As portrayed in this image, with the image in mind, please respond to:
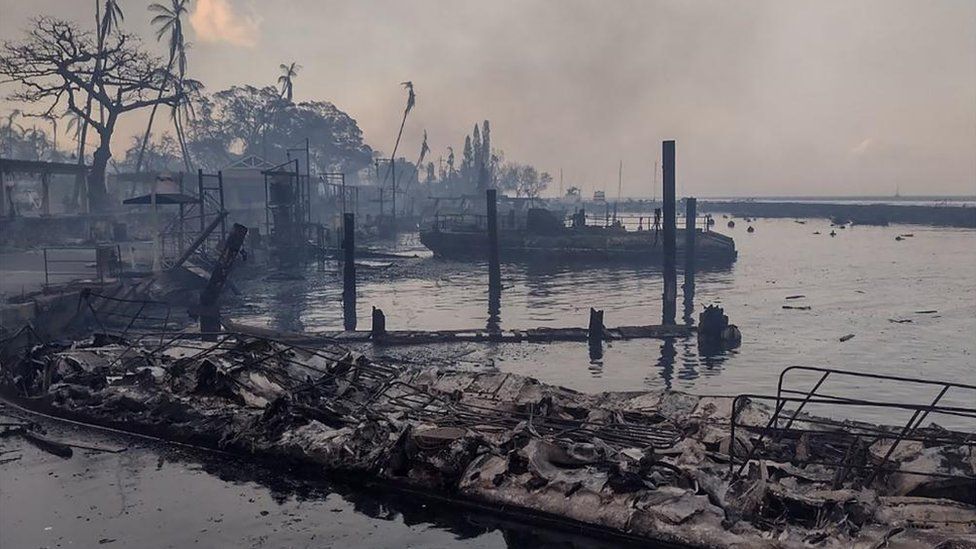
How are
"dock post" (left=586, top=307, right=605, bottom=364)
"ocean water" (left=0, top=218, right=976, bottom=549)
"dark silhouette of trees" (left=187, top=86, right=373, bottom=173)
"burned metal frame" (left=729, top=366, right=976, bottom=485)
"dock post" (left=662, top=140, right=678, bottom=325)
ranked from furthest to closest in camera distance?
"dark silhouette of trees" (left=187, top=86, right=373, bottom=173) → "dock post" (left=662, top=140, right=678, bottom=325) → "dock post" (left=586, top=307, right=605, bottom=364) → "ocean water" (left=0, top=218, right=976, bottom=549) → "burned metal frame" (left=729, top=366, right=976, bottom=485)

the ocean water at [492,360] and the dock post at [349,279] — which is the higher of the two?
the dock post at [349,279]

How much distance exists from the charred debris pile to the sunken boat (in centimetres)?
3586

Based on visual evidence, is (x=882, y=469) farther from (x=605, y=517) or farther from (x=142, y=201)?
(x=142, y=201)

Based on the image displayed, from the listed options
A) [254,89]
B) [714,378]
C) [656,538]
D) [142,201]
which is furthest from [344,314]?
[254,89]

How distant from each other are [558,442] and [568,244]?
40.7 metres

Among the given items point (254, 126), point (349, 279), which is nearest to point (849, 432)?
point (349, 279)

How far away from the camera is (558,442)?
35.0 ft

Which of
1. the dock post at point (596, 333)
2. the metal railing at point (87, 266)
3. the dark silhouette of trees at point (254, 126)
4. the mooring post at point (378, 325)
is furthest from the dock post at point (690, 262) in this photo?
the dark silhouette of trees at point (254, 126)

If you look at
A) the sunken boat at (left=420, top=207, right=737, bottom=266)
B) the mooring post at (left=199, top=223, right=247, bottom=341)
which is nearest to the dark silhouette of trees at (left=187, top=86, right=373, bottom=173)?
the sunken boat at (left=420, top=207, right=737, bottom=266)

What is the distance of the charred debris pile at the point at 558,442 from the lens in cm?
865

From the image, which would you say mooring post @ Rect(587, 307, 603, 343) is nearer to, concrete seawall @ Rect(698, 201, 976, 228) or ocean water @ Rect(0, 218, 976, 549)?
ocean water @ Rect(0, 218, 976, 549)

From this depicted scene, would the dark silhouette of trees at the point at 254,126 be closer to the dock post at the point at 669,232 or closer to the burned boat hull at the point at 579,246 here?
the burned boat hull at the point at 579,246

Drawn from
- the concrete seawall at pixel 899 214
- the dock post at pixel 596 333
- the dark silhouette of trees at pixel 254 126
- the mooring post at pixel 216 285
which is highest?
the dark silhouette of trees at pixel 254 126

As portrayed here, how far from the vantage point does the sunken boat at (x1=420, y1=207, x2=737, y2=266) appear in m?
50.0
